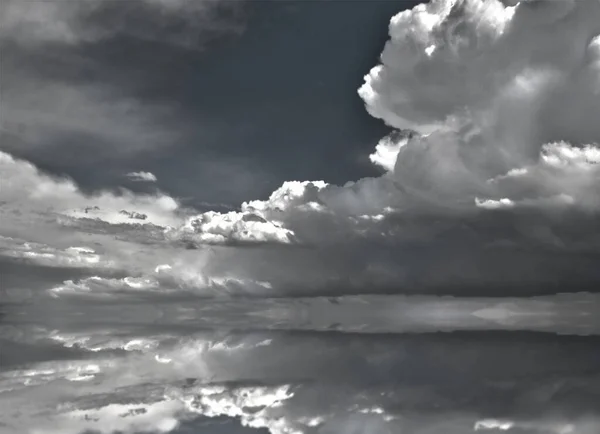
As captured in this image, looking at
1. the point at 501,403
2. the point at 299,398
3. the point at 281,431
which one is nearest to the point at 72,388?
the point at 299,398

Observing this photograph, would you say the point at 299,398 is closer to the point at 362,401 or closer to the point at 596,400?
the point at 362,401

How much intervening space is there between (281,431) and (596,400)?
415ft

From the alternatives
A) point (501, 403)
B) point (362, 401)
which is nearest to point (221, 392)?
point (362, 401)

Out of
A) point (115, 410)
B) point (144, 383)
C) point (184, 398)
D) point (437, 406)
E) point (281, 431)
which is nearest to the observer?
point (281, 431)

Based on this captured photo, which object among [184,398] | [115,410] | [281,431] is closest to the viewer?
[281,431]

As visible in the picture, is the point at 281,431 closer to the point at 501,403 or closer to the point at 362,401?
the point at 362,401

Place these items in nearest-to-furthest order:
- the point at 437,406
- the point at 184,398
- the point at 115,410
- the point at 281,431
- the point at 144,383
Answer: the point at 281,431 < the point at 115,410 < the point at 184,398 < the point at 437,406 < the point at 144,383

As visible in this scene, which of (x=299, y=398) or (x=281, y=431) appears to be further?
(x=299, y=398)

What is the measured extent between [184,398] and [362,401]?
57.4 meters

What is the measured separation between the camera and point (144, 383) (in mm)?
197625

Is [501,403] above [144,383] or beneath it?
beneath

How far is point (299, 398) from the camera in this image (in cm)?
18738

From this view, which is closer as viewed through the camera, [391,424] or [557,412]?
[391,424]

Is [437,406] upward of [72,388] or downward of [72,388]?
downward
